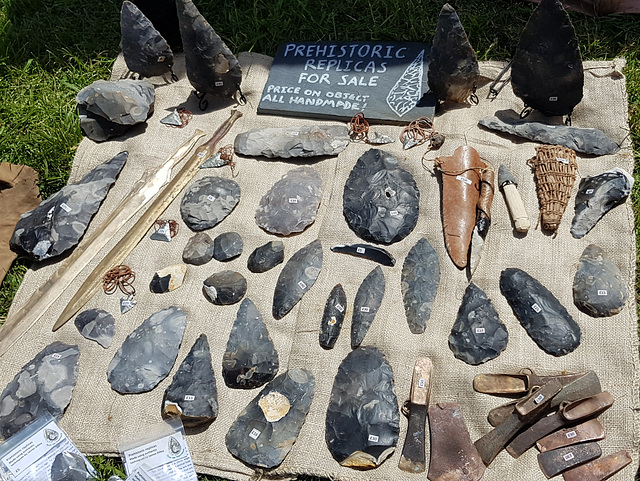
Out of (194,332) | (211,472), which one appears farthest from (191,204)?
(211,472)

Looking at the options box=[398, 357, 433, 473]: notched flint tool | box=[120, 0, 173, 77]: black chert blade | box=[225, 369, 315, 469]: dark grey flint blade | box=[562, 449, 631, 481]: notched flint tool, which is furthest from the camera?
box=[120, 0, 173, 77]: black chert blade

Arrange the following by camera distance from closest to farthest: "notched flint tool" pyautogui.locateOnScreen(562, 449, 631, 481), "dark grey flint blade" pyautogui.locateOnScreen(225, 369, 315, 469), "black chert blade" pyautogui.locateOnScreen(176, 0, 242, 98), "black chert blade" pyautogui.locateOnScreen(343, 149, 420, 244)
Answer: "notched flint tool" pyautogui.locateOnScreen(562, 449, 631, 481), "dark grey flint blade" pyautogui.locateOnScreen(225, 369, 315, 469), "black chert blade" pyautogui.locateOnScreen(343, 149, 420, 244), "black chert blade" pyautogui.locateOnScreen(176, 0, 242, 98)

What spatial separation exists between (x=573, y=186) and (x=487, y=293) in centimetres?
77

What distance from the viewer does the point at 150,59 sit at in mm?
3961

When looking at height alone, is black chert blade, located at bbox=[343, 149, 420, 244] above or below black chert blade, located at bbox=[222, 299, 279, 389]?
above

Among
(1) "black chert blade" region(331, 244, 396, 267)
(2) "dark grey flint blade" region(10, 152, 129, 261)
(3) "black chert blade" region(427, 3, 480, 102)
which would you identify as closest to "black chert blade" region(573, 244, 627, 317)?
(1) "black chert blade" region(331, 244, 396, 267)

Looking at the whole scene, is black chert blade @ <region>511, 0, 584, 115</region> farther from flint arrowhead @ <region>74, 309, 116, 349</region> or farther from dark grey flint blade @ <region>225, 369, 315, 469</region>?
flint arrowhead @ <region>74, 309, 116, 349</region>

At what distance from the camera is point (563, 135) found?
3305 mm

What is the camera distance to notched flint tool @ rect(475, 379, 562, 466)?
98.3 inches

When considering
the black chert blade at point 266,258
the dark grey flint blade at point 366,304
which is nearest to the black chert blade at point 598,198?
the dark grey flint blade at point 366,304

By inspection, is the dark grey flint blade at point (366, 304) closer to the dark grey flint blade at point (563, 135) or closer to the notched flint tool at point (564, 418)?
the notched flint tool at point (564, 418)

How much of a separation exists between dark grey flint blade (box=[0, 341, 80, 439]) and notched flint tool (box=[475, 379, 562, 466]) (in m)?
1.96

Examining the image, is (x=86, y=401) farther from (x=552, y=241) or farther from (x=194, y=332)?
(x=552, y=241)

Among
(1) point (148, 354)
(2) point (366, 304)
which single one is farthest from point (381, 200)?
(1) point (148, 354)
